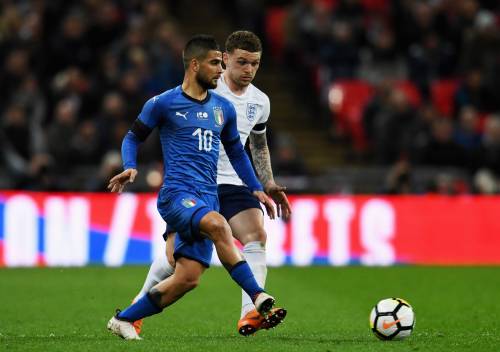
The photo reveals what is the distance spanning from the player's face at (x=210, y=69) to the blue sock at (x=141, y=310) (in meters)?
1.55

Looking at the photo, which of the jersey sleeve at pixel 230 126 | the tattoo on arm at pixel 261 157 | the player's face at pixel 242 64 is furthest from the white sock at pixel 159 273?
the player's face at pixel 242 64

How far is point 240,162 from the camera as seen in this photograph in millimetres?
8195

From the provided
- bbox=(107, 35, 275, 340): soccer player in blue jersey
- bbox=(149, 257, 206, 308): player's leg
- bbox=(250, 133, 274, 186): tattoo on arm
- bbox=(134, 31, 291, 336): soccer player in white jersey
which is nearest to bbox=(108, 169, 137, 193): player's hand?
bbox=(107, 35, 275, 340): soccer player in blue jersey

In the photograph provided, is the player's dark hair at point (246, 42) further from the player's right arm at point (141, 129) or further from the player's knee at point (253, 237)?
the player's knee at point (253, 237)

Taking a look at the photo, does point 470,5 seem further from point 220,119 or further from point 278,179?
point 220,119

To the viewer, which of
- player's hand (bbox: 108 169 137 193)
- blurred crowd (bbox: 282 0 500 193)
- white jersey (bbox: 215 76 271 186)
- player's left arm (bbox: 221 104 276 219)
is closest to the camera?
player's hand (bbox: 108 169 137 193)

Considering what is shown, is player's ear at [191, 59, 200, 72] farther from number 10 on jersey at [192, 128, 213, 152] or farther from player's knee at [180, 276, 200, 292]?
player's knee at [180, 276, 200, 292]

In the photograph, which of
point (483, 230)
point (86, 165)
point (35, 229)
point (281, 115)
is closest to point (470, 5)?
point (281, 115)

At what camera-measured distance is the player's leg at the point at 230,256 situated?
24.2ft

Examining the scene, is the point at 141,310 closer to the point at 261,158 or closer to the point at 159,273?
the point at 159,273

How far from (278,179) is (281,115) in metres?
4.75

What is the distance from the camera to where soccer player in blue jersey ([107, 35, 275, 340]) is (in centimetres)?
747

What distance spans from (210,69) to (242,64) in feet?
3.12

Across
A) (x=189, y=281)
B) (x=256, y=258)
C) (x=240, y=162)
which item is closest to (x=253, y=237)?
(x=256, y=258)
